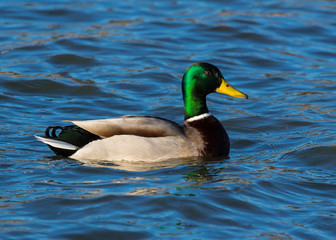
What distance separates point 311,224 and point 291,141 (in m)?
3.03

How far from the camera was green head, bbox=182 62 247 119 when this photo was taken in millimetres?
8734

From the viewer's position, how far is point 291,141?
945 cm

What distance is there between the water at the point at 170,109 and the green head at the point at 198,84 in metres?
0.75

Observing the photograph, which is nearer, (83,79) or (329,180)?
(329,180)

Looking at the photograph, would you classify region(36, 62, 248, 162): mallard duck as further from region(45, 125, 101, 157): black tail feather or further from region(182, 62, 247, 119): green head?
region(182, 62, 247, 119): green head

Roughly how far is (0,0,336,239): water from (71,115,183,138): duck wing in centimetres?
43

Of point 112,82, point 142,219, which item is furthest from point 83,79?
point 142,219

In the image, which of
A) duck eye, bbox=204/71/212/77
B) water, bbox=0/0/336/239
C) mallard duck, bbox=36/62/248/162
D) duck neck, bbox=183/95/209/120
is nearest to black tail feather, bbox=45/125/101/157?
mallard duck, bbox=36/62/248/162

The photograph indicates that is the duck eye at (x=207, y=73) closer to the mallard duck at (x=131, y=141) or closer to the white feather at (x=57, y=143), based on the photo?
the mallard duck at (x=131, y=141)

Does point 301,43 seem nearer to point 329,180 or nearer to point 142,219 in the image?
point 329,180

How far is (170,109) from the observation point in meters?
10.8

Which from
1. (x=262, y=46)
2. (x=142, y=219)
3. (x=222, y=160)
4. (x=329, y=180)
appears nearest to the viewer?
(x=142, y=219)

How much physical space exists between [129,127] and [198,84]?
1093 mm

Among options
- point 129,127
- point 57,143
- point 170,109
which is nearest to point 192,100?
point 129,127
